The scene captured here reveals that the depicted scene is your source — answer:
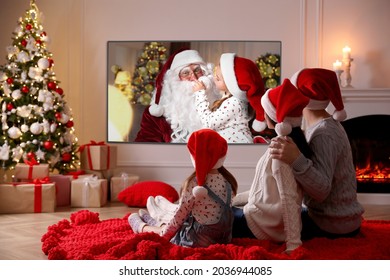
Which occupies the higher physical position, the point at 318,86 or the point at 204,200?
the point at 318,86

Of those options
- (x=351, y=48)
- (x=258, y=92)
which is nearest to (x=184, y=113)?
(x=258, y=92)

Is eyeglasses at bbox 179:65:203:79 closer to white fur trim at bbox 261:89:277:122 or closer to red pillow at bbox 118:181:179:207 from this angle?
red pillow at bbox 118:181:179:207

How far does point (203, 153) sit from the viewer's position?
2.85 metres

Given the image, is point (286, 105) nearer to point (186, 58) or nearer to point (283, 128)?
point (283, 128)

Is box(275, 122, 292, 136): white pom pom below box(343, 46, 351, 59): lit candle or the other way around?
below

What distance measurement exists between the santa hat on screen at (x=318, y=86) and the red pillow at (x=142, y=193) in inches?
90.8

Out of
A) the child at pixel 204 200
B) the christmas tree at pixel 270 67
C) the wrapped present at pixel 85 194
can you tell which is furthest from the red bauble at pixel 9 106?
the child at pixel 204 200

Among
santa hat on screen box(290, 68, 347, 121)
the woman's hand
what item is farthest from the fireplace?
the woman's hand

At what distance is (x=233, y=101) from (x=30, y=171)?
6.56 feet

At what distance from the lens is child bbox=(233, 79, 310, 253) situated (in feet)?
9.62

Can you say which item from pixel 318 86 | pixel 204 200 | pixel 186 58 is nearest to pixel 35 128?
pixel 186 58

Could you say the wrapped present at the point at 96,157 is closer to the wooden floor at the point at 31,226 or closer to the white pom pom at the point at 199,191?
the wooden floor at the point at 31,226

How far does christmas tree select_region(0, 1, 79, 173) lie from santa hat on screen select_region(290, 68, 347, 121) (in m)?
2.77

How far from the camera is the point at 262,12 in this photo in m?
6.05
